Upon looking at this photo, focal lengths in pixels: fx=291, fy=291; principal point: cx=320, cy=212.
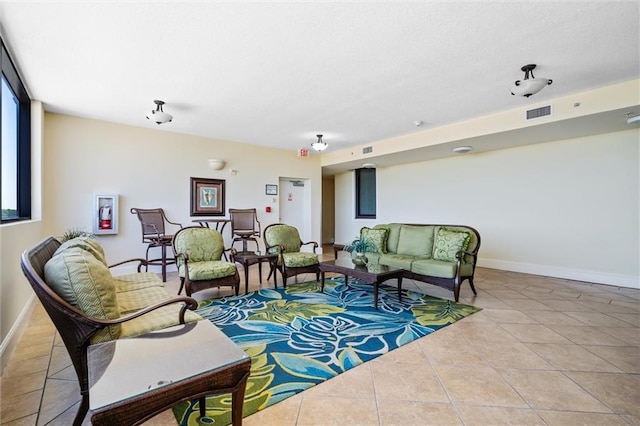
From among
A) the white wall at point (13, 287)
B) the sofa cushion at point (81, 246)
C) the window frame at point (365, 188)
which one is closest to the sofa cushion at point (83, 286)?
the sofa cushion at point (81, 246)

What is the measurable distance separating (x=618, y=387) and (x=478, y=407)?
1.05 meters

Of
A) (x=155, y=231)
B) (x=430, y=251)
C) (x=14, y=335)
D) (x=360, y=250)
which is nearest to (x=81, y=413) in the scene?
(x=14, y=335)

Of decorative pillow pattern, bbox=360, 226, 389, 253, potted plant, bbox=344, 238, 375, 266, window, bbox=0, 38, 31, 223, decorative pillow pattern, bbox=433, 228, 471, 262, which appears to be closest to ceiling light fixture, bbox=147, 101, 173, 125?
window, bbox=0, 38, 31, 223

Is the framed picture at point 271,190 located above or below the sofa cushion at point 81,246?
above

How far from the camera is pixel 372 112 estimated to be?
4410 millimetres

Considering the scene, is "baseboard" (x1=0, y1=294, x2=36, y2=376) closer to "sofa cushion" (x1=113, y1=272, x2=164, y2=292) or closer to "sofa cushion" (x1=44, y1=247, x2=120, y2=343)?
"sofa cushion" (x1=113, y1=272, x2=164, y2=292)

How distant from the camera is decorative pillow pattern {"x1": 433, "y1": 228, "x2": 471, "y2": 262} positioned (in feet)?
13.0

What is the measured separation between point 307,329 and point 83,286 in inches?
74.4

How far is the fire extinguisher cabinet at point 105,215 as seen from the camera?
4.82 meters

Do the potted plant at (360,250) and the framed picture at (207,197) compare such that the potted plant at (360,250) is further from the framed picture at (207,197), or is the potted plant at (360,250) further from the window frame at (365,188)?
the window frame at (365,188)

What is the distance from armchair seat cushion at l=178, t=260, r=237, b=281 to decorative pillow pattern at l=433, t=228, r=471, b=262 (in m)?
2.87

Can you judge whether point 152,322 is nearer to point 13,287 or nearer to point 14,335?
point 14,335

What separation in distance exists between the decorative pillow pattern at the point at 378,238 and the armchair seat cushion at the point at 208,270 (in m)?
2.31

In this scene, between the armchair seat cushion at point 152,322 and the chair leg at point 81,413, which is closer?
the chair leg at point 81,413
